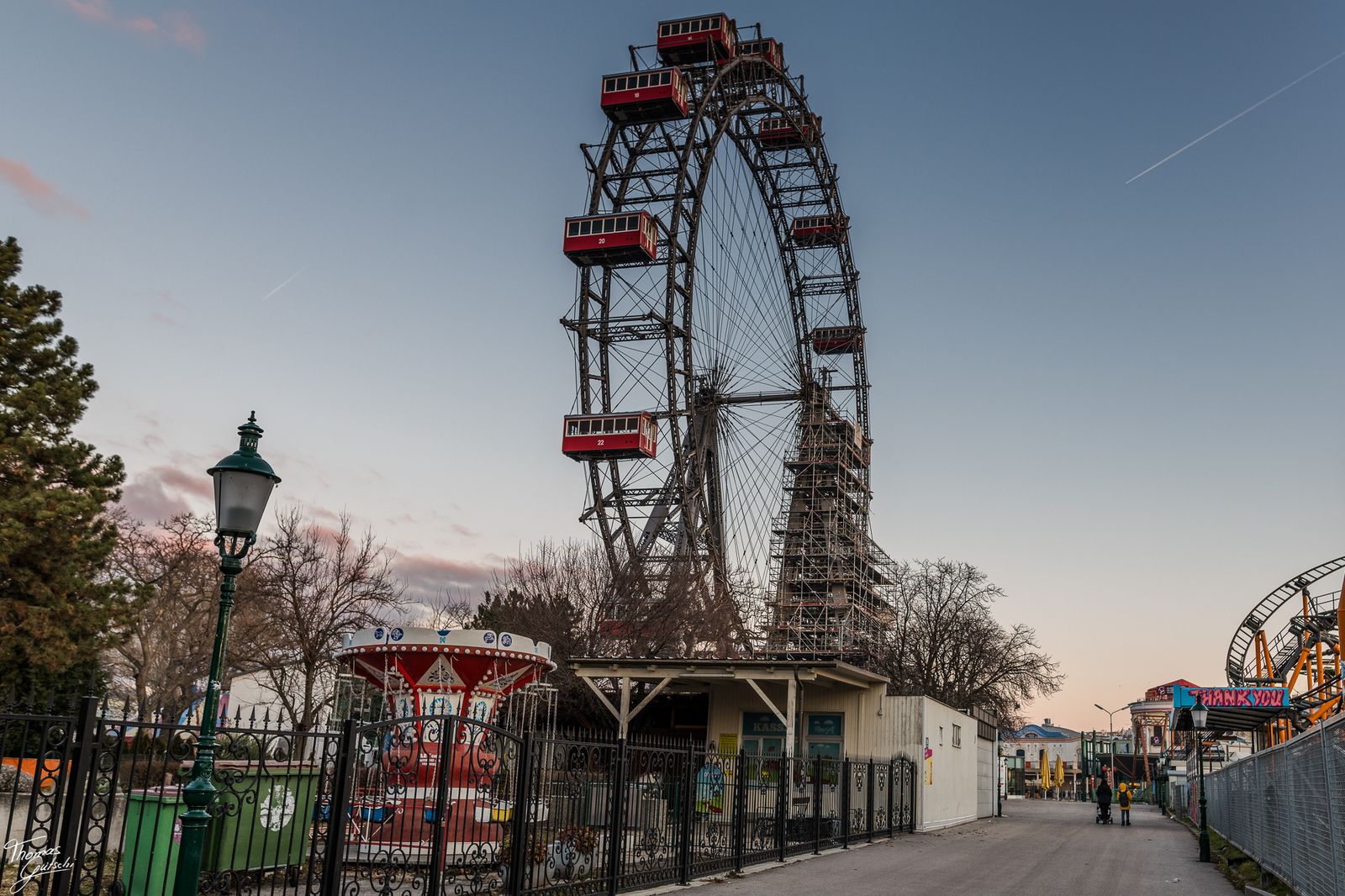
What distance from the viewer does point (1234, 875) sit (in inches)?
643

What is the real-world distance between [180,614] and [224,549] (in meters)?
39.5

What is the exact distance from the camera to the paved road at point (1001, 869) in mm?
14625

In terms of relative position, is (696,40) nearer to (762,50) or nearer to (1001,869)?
(762,50)

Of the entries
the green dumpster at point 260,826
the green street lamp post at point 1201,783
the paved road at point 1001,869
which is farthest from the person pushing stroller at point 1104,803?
the green dumpster at point 260,826

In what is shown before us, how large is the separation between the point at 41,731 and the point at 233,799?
5263 mm

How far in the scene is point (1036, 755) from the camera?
13088 cm

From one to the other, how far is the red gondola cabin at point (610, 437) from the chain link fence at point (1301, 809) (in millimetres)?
19342

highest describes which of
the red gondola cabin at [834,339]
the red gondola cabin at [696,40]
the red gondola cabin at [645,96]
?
the red gondola cabin at [696,40]

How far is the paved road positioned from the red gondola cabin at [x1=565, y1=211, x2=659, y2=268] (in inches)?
719

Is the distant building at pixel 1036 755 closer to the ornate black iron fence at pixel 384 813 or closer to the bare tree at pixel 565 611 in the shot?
the bare tree at pixel 565 611

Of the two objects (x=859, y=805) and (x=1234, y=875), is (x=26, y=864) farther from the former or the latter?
(x=859, y=805)

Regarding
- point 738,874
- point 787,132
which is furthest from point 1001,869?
point 787,132

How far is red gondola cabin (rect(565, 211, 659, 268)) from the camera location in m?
33.2

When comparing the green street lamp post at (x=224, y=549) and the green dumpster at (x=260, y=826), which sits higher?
the green street lamp post at (x=224, y=549)
